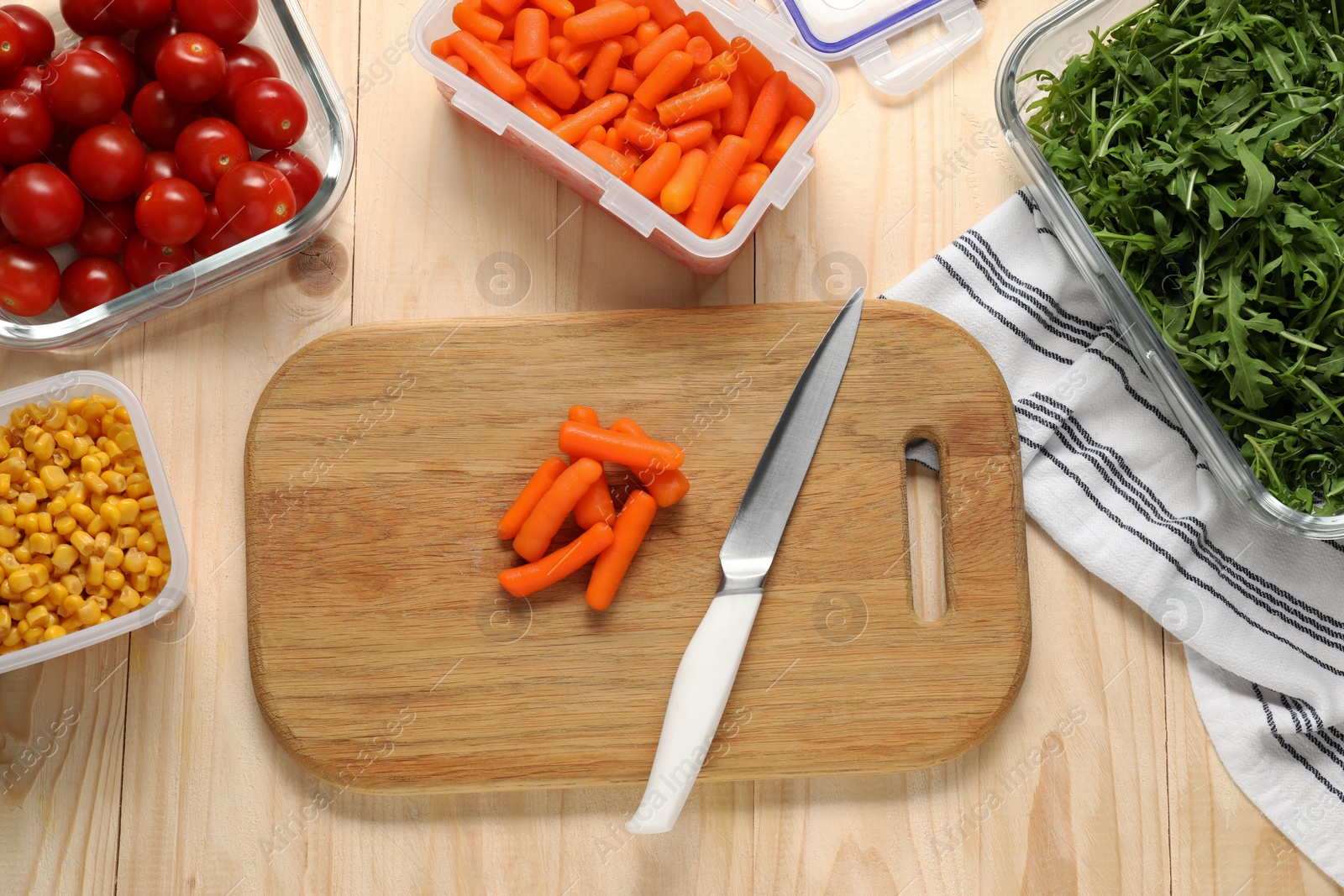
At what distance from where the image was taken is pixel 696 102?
1.02m

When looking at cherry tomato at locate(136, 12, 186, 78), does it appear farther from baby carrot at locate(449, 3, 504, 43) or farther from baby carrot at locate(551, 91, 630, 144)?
baby carrot at locate(551, 91, 630, 144)

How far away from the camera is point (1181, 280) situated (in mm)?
1045

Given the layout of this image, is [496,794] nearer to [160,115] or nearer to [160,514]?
[160,514]

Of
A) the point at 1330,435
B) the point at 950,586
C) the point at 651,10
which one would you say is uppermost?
the point at 651,10

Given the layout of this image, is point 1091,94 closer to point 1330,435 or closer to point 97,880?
point 1330,435

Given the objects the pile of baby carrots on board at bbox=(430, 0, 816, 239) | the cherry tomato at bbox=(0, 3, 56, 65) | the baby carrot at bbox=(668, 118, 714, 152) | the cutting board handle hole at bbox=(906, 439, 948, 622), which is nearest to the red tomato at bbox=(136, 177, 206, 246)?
the cherry tomato at bbox=(0, 3, 56, 65)

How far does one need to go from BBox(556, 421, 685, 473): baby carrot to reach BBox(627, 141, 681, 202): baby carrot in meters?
0.28

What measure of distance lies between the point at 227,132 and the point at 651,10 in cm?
53

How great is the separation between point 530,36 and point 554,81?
0.19 feet

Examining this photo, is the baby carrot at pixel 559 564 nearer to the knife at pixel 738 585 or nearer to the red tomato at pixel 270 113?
the knife at pixel 738 585

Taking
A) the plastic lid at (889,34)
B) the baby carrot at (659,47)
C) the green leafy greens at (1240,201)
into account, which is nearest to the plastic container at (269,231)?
the baby carrot at (659,47)

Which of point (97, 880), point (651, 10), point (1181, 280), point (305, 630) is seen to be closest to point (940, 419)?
point (1181, 280)

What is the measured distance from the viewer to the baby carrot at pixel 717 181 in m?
1.03

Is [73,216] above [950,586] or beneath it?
above
